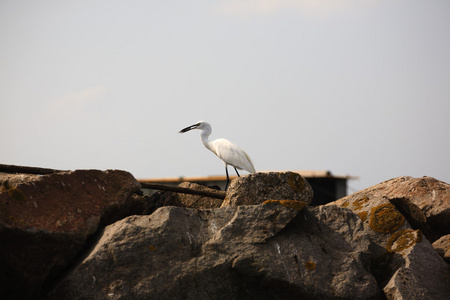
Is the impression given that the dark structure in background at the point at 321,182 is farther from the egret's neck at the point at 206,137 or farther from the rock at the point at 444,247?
the rock at the point at 444,247

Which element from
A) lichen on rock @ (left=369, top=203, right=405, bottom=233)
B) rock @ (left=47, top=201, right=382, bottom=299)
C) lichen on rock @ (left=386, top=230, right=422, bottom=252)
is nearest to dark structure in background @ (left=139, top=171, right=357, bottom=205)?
lichen on rock @ (left=369, top=203, right=405, bottom=233)

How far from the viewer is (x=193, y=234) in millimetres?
4324

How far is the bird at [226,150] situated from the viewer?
41.8ft

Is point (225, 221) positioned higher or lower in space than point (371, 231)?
higher

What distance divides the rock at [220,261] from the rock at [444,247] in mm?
1031

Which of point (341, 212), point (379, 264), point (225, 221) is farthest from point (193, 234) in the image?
point (379, 264)

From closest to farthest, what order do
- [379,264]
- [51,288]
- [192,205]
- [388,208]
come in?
[51,288], [379,264], [388,208], [192,205]

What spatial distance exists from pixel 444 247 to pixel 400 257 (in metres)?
0.87

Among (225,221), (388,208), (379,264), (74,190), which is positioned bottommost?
(379,264)

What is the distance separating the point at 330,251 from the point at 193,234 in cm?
123

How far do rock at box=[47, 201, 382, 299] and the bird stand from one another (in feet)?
26.7

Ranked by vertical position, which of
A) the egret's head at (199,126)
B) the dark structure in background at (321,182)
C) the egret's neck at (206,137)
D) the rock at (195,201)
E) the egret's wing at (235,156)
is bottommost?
the dark structure in background at (321,182)

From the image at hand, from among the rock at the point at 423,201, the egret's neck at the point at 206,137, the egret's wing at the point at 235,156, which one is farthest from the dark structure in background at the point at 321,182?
the rock at the point at 423,201

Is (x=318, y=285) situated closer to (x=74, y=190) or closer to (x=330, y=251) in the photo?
(x=330, y=251)
